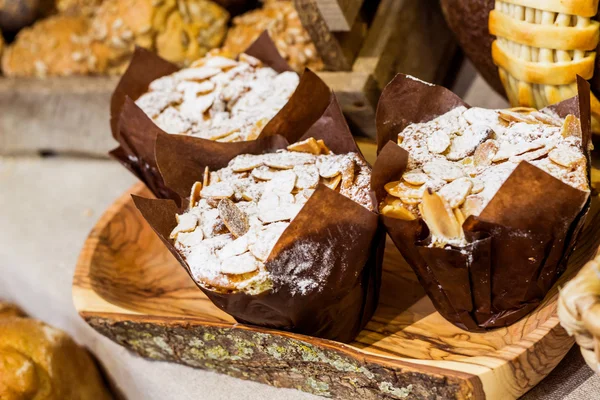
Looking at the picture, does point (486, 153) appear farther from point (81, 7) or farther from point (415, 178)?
point (81, 7)

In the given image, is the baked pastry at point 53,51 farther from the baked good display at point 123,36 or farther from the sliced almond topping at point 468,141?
the sliced almond topping at point 468,141

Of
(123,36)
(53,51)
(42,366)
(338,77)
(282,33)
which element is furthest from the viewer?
(53,51)

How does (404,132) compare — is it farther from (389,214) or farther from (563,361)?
(563,361)

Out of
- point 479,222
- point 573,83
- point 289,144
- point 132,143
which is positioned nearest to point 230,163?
point 289,144

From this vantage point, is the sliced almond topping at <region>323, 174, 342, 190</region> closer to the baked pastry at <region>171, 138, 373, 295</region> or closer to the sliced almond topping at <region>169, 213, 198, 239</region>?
the baked pastry at <region>171, 138, 373, 295</region>

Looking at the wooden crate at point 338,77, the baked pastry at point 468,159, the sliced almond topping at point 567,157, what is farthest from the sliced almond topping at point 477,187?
the wooden crate at point 338,77

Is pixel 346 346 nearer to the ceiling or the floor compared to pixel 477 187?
nearer to the floor

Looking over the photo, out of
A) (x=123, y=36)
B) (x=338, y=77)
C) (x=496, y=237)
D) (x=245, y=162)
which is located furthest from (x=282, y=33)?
(x=496, y=237)
